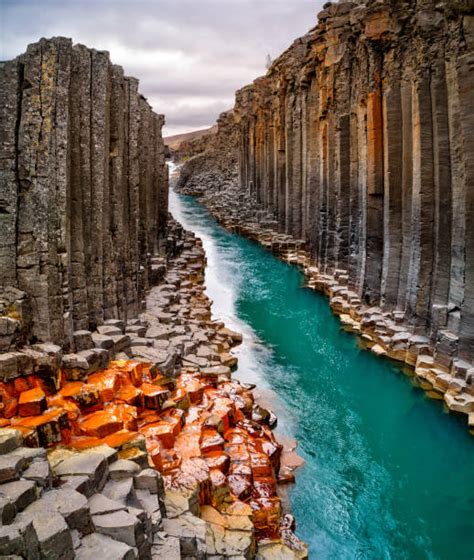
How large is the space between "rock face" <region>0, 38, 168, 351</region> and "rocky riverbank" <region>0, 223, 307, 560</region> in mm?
730

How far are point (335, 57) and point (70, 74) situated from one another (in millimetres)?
15240

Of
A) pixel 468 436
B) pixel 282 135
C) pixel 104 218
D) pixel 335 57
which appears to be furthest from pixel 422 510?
pixel 282 135

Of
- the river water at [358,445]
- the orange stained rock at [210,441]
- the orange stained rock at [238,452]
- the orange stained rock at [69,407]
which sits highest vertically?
the orange stained rock at [69,407]

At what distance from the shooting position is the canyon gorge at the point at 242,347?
21.3ft

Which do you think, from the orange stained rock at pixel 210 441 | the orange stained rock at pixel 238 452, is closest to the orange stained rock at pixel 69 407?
the orange stained rock at pixel 210 441

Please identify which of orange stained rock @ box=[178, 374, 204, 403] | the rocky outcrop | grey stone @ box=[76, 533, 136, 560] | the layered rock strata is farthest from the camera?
the rocky outcrop

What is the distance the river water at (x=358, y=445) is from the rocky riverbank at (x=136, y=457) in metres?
0.92

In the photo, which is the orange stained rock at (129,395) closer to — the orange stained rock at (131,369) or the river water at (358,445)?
the orange stained rock at (131,369)

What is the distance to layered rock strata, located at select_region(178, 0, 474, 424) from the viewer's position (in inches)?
480

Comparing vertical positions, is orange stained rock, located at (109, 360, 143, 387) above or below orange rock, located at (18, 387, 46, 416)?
below

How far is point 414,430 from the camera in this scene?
1166 centimetres

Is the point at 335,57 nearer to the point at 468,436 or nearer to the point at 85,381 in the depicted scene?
the point at 468,436

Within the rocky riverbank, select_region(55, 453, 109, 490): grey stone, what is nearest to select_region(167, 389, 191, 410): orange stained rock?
the rocky riverbank

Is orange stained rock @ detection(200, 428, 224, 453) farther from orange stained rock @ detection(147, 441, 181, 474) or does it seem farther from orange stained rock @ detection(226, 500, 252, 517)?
orange stained rock @ detection(226, 500, 252, 517)
